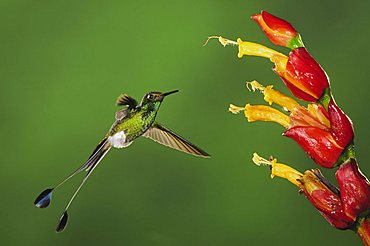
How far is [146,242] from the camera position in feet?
6.10

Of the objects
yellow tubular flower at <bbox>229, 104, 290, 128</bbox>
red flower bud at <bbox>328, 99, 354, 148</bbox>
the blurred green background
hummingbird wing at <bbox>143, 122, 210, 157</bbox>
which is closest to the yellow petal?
yellow tubular flower at <bbox>229, 104, 290, 128</bbox>

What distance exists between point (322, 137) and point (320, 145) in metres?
0.01

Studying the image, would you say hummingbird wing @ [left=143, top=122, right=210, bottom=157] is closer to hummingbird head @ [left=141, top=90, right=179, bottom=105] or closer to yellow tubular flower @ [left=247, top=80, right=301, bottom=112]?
hummingbird head @ [left=141, top=90, right=179, bottom=105]

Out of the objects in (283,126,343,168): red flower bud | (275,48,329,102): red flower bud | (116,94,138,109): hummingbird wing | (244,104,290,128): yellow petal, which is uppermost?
(116,94,138,109): hummingbird wing

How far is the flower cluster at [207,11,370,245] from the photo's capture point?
26.7 inches

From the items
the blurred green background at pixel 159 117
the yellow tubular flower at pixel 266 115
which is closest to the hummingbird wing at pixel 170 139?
the yellow tubular flower at pixel 266 115

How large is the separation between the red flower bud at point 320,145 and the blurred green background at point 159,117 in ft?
3.55

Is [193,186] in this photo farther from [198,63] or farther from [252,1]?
[252,1]

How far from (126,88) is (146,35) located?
0.57 ft

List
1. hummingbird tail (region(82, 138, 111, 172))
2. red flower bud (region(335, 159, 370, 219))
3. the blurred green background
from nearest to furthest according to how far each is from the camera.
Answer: red flower bud (region(335, 159, 370, 219)) → hummingbird tail (region(82, 138, 111, 172)) → the blurred green background

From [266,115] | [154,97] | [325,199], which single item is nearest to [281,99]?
[266,115]

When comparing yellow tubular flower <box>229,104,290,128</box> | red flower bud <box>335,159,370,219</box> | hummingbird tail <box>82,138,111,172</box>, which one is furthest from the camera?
Answer: hummingbird tail <box>82,138,111,172</box>

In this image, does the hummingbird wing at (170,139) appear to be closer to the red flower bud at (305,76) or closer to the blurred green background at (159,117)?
the red flower bud at (305,76)

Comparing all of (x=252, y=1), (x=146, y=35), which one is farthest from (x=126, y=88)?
(x=252, y=1)
